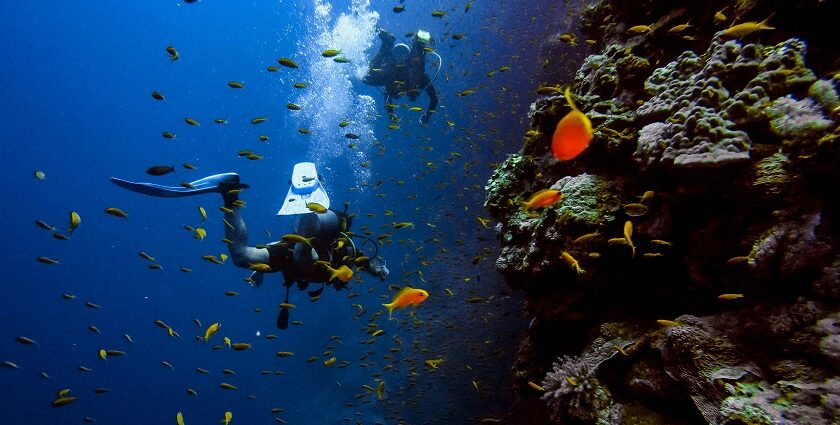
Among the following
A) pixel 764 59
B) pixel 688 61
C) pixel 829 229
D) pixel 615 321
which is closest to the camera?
pixel 829 229

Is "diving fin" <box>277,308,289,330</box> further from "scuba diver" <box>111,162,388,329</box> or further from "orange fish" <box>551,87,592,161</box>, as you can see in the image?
"orange fish" <box>551,87,592,161</box>

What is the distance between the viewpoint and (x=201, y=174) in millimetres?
84125

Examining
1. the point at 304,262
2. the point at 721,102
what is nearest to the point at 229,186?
the point at 304,262

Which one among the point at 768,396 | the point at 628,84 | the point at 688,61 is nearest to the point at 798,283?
the point at 768,396

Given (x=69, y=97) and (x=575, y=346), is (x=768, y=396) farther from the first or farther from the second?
(x=69, y=97)

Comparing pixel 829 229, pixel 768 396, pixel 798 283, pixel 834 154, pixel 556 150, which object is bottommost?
pixel 768 396

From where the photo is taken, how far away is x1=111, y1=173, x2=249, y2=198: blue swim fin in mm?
7172

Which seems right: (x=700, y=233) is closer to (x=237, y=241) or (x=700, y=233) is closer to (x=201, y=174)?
(x=237, y=241)

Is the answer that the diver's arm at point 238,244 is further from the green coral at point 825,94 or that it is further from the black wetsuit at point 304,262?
the green coral at point 825,94

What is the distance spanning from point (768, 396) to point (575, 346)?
2.23 metres

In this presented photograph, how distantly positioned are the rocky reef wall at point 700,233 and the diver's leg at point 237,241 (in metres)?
5.28

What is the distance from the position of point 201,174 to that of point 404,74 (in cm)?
8710

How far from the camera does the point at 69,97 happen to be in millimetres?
69375

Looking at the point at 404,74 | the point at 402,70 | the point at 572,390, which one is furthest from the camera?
the point at 404,74
